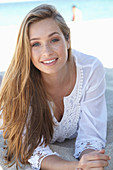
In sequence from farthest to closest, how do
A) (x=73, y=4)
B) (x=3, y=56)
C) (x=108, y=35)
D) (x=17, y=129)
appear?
(x=73, y=4) < (x=108, y=35) < (x=3, y=56) < (x=17, y=129)

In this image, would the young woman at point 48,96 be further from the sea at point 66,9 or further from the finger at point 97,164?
the sea at point 66,9


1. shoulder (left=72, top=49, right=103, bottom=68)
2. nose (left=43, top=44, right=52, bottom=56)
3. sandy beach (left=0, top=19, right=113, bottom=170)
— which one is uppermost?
nose (left=43, top=44, right=52, bottom=56)

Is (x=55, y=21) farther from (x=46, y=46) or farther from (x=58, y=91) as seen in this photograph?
(x=58, y=91)

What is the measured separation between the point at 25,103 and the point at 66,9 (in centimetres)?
1841

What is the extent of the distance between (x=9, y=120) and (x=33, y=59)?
0.47m

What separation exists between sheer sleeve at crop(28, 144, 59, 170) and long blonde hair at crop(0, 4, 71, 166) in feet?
0.10

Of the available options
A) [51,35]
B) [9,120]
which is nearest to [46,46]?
[51,35]

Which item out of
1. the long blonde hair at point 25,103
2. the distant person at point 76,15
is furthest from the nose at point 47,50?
the distant person at point 76,15

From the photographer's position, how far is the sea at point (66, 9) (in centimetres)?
1795

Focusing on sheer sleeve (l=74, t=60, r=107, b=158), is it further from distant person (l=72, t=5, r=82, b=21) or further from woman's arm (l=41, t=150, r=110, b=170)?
distant person (l=72, t=5, r=82, b=21)

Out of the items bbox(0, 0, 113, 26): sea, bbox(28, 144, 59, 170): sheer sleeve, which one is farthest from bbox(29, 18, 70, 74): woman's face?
bbox(0, 0, 113, 26): sea

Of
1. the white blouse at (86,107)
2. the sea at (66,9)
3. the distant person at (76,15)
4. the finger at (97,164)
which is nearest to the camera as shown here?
the finger at (97,164)

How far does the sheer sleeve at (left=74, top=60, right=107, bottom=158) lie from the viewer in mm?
2006

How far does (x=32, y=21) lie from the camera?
5.88 ft
